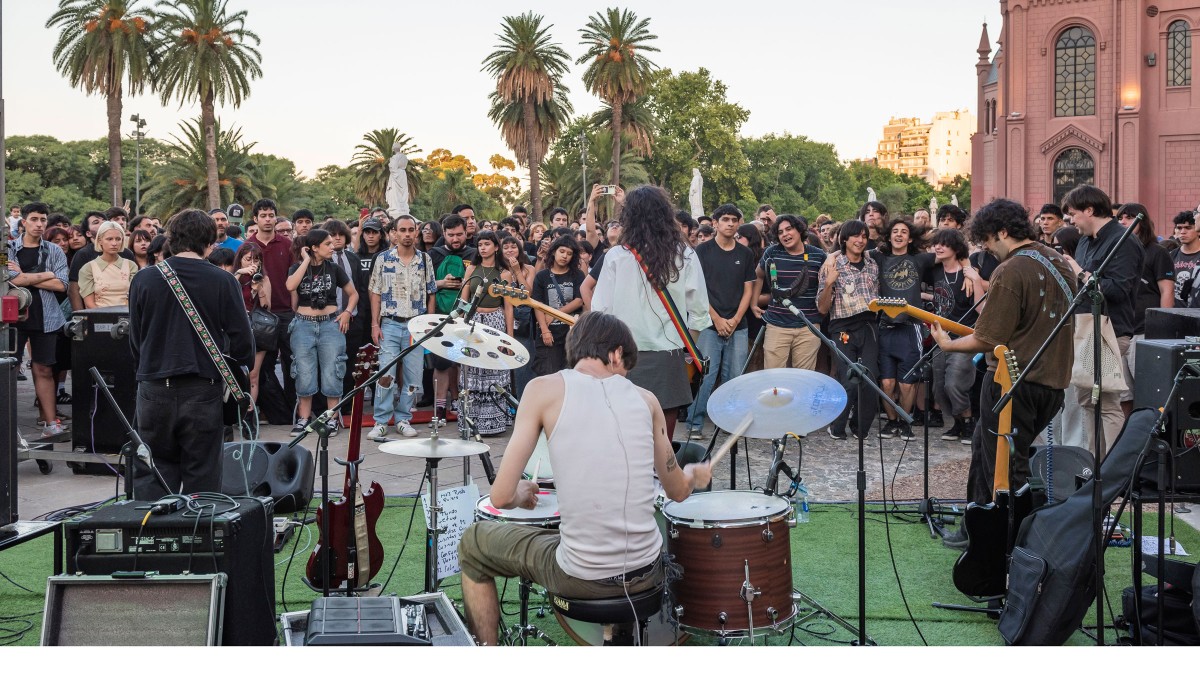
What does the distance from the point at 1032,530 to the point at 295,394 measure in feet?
24.4

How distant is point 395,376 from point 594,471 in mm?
6296

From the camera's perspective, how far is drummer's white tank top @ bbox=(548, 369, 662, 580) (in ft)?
13.3

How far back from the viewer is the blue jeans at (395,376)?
9.78 metres

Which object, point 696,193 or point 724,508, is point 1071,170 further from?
point 724,508

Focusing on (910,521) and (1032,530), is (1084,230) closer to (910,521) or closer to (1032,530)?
(910,521)

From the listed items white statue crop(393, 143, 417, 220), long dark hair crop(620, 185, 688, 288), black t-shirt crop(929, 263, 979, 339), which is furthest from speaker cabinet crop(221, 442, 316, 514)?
white statue crop(393, 143, 417, 220)

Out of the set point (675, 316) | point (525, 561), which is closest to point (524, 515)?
point (525, 561)

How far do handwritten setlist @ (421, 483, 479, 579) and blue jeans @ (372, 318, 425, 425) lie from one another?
4559 millimetres

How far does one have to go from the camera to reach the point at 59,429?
9555mm

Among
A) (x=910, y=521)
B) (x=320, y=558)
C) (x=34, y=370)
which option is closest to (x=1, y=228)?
(x=34, y=370)

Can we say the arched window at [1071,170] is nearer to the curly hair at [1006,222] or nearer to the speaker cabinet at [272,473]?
the curly hair at [1006,222]

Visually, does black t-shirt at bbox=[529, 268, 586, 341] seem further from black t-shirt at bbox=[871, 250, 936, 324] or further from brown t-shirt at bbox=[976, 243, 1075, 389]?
brown t-shirt at bbox=[976, 243, 1075, 389]

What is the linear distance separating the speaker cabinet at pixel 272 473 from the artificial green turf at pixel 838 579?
45 cm

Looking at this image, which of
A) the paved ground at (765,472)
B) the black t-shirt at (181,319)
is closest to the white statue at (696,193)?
the paved ground at (765,472)
